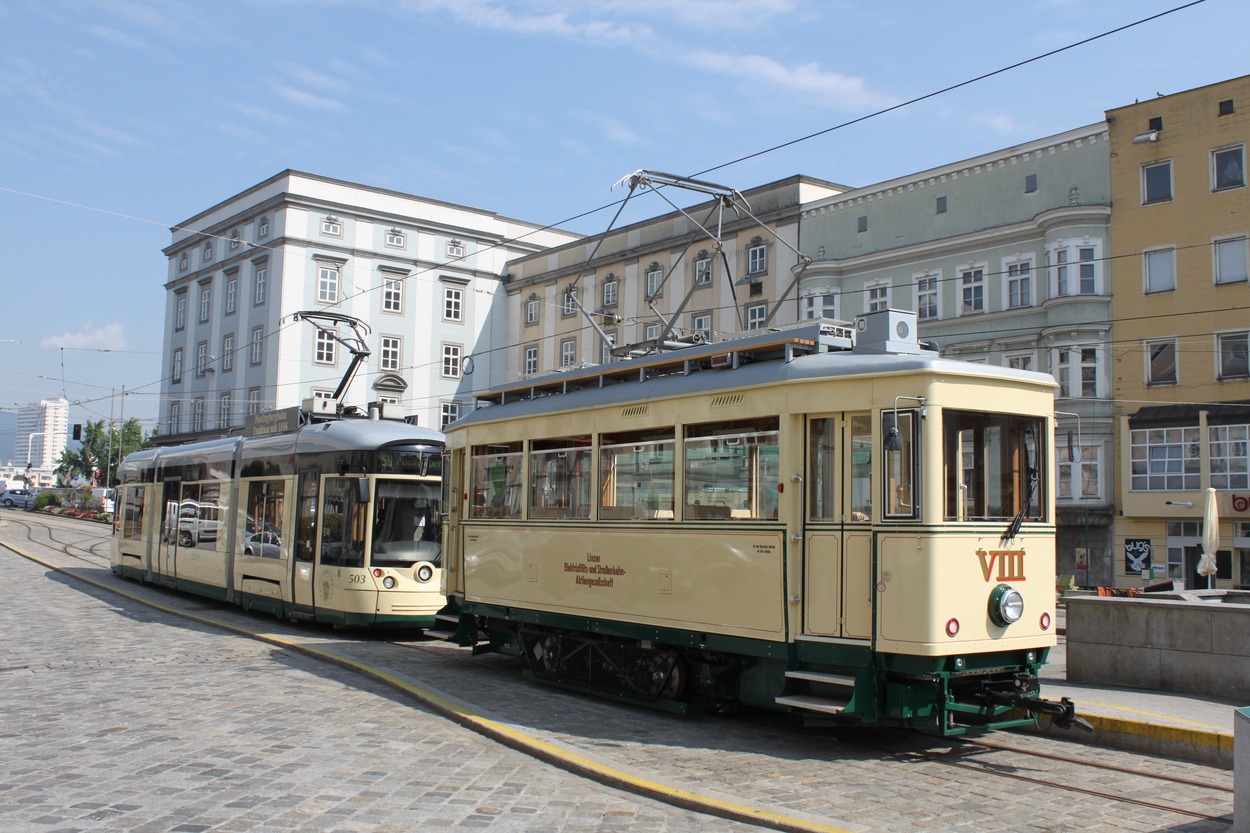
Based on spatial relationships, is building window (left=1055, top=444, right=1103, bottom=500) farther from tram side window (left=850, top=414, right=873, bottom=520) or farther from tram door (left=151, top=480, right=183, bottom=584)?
tram side window (left=850, top=414, right=873, bottom=520)

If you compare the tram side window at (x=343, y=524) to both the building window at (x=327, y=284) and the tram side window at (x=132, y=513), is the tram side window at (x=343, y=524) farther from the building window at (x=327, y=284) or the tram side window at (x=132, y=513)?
the building window at (x=327, y=284)

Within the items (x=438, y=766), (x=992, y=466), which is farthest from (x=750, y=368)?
(x=438, y=766)

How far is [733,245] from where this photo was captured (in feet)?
135

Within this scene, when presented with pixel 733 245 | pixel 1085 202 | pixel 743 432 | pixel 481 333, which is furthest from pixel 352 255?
pixel 743 432

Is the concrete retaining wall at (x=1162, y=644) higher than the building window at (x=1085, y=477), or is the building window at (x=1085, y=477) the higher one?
the building window at (x=1085, y=477)

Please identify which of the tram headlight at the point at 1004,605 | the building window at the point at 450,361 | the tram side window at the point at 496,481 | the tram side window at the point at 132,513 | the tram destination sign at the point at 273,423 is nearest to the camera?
the tram headlight at the point at 1004,605

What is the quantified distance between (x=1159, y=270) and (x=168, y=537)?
85.9 ft

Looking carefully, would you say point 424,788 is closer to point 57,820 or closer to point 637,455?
point 57,820

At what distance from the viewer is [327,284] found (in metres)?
53.3

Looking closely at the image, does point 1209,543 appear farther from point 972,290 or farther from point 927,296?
point 927,296

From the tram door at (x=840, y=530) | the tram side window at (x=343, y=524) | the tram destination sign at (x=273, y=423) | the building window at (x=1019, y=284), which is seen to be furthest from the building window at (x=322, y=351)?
the tram door at (x=840, y=530)

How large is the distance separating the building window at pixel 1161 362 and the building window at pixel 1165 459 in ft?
4.51

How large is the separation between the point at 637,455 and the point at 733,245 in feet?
104

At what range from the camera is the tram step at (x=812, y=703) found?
798 cm
